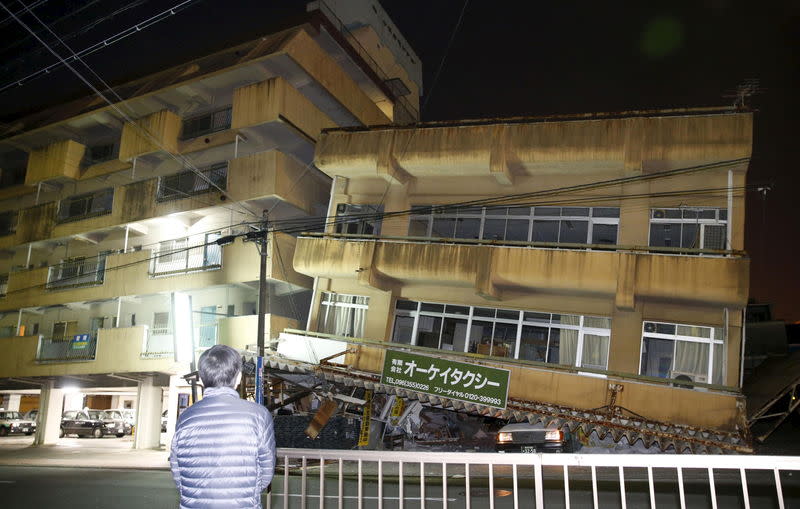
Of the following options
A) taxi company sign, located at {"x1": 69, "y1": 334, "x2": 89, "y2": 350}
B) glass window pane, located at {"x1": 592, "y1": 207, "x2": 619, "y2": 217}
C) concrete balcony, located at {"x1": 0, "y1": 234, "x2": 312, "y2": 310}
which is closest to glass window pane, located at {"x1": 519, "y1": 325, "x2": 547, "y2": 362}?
glass window pane, located at {"x1": 592, "y1": 207, "x2": 619, "y2": 217}

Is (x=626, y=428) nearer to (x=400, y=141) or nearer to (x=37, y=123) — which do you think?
(x=400, y=141)

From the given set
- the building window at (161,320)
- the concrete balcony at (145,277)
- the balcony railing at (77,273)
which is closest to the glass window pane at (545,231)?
the concrete balcony at (145,277)

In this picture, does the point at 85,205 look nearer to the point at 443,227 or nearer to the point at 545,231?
the point at 443,227

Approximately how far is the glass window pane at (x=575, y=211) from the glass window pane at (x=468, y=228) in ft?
10.2

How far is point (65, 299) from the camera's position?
32.2 m

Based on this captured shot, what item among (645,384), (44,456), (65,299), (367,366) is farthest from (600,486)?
(65,299)

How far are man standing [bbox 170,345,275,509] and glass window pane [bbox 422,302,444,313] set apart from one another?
19.2 metres

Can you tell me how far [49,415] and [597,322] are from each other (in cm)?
2894

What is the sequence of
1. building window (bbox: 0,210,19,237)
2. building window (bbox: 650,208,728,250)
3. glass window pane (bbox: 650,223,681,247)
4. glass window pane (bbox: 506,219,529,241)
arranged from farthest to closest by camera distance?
building window (bbox: 0,210,19,237) → glass window pane (bbox: 506,219,529,241) → glass window pane (bbox: 650,223,681,247) → building window (bbox: 650,208,728,250)

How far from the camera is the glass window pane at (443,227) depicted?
2361 cm

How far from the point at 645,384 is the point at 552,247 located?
510cm

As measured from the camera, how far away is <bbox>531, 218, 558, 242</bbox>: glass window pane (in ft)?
72.0

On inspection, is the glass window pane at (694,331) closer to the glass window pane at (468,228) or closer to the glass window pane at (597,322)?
the glass window pane at (597,322)

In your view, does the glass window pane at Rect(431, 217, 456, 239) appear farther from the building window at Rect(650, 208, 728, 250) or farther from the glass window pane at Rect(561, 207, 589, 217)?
the building window at Rect(650, 208, 728, 250)
